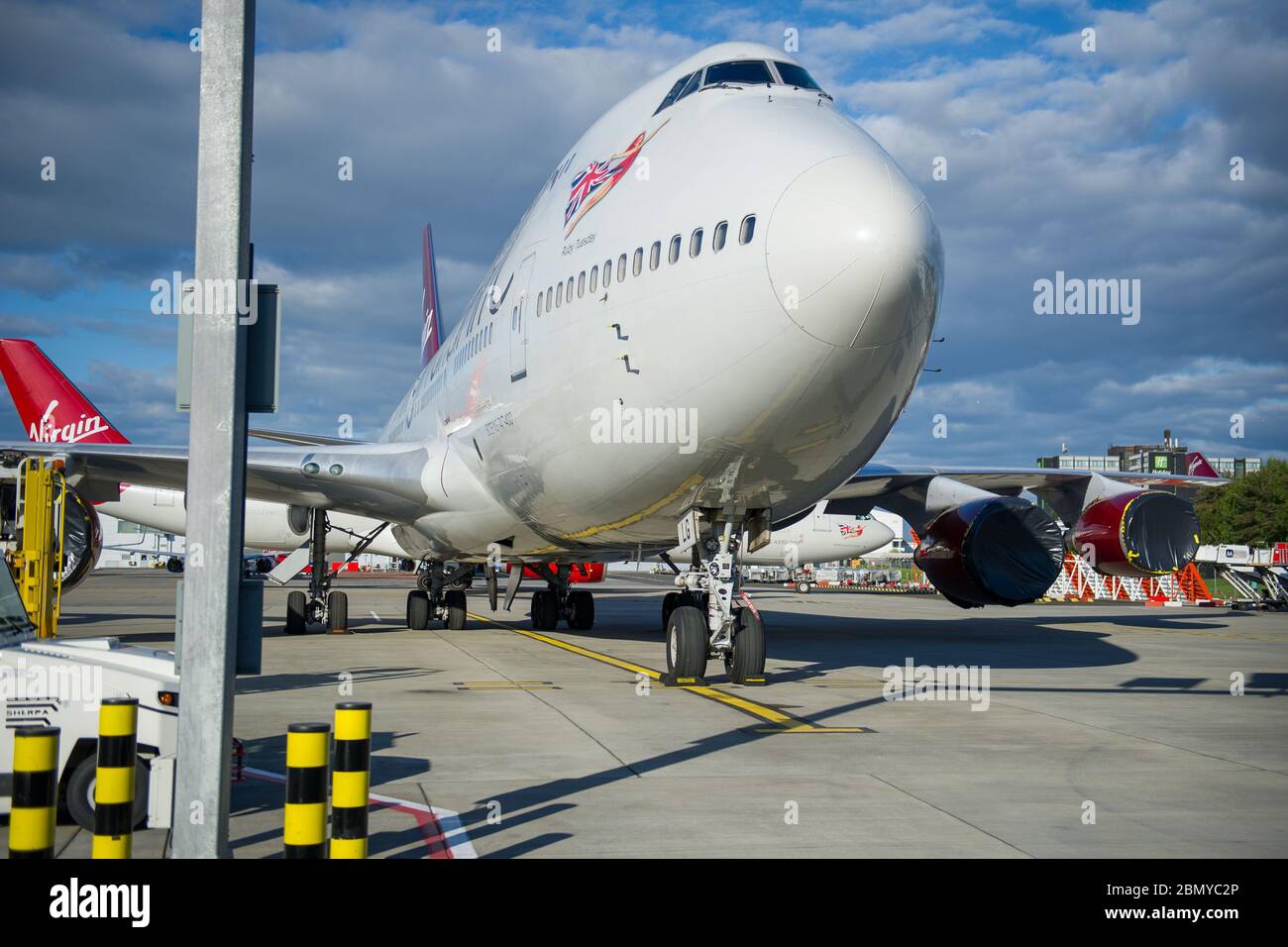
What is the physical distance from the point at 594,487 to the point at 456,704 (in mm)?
2696

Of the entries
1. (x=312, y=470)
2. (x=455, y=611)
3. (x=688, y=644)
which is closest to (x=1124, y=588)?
(x=455, y=611)

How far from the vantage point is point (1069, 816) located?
5.89 metres

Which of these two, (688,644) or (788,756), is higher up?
(688,644)

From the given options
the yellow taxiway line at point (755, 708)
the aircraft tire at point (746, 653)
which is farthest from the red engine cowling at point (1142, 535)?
the aircraft tire at point (746, 653)

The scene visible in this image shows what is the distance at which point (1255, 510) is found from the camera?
78.5 metres

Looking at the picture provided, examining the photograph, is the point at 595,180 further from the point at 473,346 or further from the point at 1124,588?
the point at 1124,588

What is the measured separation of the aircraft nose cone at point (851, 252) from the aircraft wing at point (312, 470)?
8.33m

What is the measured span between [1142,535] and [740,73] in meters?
11.1

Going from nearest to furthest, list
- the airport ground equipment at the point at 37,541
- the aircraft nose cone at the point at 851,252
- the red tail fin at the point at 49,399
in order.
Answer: the aircraft nose cone at the point at 851,252
the airport ground equipment at the point at 37,541
the red tail fin at the point at 49,399

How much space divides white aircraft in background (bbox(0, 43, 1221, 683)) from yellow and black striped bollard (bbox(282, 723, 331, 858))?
17.8ft

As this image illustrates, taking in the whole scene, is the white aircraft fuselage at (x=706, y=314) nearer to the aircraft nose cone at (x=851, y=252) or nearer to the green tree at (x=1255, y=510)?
the aircraft nose cone at (x=851, y=252)

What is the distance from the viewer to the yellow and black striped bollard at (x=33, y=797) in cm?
394

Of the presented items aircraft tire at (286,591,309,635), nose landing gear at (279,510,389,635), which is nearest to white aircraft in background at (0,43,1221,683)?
nose landing gear at (279,510,389,635)
